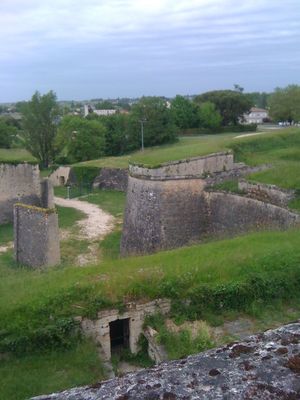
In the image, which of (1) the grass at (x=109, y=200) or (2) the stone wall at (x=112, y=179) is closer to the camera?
(1) the grass at (x=109, y=200)

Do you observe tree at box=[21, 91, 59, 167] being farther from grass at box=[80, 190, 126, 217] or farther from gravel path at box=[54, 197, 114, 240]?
gravel path at box=[54, 197, 114, 240]

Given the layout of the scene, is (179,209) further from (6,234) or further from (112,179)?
(112,179)

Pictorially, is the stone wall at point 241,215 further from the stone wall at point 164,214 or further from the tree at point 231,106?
the tree at point 231,106

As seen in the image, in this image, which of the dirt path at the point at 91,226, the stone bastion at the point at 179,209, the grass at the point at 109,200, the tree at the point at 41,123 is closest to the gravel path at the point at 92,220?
the dirt path at the point at 91,226

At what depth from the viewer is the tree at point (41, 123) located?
37.0 meters

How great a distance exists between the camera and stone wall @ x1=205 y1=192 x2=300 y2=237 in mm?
14453

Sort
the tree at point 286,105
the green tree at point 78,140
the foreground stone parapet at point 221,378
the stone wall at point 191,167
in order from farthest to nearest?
the tree at point 286,105, the green tree at point 78,140, the stone wall at point 191,167, the foreground stone parapet at point 221,378

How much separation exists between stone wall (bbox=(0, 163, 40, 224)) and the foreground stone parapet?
845 inches

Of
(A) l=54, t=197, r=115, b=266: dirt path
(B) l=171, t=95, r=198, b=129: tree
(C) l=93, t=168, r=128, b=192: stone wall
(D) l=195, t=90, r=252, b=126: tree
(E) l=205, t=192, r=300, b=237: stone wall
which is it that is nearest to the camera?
(E) l=205, t=192, r=300, b=237: stone wall

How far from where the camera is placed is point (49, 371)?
22.7ft

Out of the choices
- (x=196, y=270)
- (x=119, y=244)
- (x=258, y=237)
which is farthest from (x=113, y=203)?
(x=196, y=270)

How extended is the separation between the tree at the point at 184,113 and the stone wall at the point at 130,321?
46.9m

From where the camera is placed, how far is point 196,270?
8883mm

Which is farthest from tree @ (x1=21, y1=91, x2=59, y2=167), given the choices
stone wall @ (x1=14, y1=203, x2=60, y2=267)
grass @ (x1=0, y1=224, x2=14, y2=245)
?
stone wall @ (x1=14, y1=203, x2=60, y2=267)
